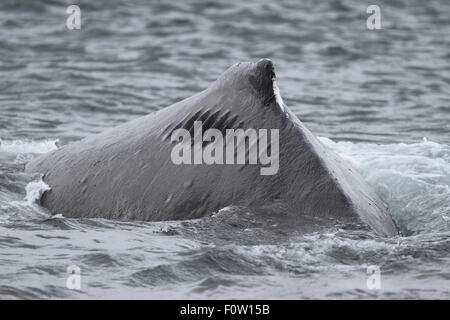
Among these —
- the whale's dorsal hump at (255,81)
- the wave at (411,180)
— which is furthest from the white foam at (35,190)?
the wave at (411,180)

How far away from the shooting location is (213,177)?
668 cm

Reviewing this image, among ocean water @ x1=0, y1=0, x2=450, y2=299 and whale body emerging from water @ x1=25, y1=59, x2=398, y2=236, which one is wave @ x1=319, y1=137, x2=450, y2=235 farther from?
whale body emerging from water @ x1=25, y1=59, x2=398, y2=236

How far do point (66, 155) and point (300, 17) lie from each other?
42.8 ft

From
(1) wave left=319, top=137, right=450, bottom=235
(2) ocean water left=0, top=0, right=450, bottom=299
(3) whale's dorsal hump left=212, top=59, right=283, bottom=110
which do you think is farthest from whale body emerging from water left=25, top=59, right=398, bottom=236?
(1) wave left=319, top=137, right=450, bottom=235

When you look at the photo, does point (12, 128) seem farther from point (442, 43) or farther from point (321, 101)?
point (442, 43)

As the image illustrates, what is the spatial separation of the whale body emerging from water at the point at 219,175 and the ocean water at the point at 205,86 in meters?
0.13

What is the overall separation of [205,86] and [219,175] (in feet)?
28.5

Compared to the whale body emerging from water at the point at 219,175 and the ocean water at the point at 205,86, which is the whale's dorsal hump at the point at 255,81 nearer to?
the whale body emerging from water at the point at 219,175

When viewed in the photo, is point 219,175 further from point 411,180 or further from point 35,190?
point 411,180

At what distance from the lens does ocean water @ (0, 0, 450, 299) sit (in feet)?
19.8

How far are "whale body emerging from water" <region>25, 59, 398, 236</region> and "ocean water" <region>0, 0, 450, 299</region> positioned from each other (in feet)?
0.43
